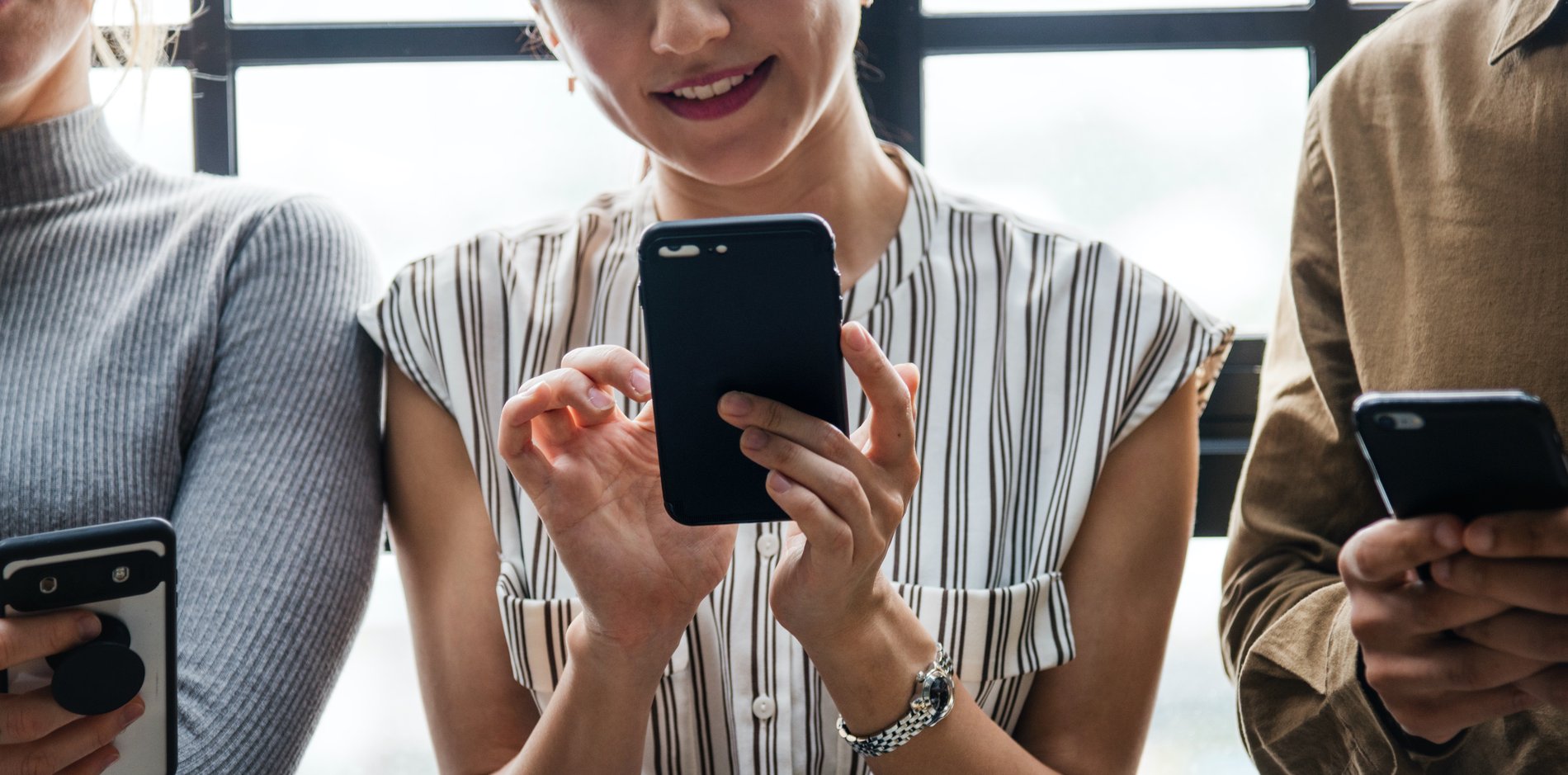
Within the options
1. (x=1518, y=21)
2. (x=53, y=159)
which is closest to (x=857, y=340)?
(x=1518, y=21)

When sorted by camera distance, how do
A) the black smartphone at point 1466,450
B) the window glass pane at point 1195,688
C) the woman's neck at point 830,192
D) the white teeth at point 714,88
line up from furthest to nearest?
the window glass pane at point 1195,688 → the woman's neck at point 830,192 → the white teeth at point 714,88 → the black smartphone at point 1466,450

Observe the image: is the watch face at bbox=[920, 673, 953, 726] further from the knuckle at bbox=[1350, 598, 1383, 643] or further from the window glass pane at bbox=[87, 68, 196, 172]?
the window glass pane at bbox=[87, 68, 196, 172]

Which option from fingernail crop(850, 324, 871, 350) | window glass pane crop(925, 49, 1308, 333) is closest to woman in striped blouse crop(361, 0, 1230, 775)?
fingernail crop(850, 324, 871, 350)

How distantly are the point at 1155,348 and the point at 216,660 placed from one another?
0.92 meters

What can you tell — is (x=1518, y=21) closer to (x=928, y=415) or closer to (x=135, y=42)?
(x=928, y=415)

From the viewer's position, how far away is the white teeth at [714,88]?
3.93 ft

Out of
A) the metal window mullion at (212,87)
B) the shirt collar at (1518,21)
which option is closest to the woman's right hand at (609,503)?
the shirt collar at (1518,21)

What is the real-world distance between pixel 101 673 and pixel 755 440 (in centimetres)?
48

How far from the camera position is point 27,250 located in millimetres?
1386

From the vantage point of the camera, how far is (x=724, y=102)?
3.94ft

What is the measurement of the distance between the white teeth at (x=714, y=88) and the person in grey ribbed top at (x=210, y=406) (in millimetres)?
445

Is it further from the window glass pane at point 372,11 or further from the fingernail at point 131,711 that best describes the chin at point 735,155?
the window glass pane at point 372,11

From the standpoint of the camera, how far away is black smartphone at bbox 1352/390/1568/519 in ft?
2.85

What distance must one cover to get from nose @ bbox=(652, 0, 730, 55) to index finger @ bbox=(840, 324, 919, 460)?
36 centimetres
